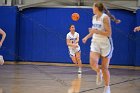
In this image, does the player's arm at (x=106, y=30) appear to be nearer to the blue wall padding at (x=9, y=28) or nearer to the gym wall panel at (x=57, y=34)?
the gym wall panel at (x=57, y=34)

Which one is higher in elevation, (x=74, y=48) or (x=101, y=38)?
(x=101, y=38)

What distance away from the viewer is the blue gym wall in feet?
52.3

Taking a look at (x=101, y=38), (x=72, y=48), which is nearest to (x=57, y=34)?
(x=72, y=48)

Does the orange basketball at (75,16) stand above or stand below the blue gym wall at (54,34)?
above

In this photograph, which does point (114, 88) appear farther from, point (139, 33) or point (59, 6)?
point (59, 6)

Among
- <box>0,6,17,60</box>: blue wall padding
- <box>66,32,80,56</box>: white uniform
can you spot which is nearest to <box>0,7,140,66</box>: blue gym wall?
<box>0,6,17,60</box>: blue wall padding

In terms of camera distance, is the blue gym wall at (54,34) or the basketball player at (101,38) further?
the blue gym wall at (54,34)

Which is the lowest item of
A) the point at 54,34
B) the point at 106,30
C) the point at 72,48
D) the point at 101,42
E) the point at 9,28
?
the point at 72,48

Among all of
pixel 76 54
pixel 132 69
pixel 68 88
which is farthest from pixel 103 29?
pixel 132 69

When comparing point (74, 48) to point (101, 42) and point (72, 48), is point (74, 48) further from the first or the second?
point (101, 42)

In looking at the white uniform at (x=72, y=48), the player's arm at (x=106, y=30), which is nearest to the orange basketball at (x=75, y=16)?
the white uniform at (x=72, y=48)

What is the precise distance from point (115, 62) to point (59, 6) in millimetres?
3621

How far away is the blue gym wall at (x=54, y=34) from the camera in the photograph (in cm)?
1593

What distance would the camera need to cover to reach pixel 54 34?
16500mm
